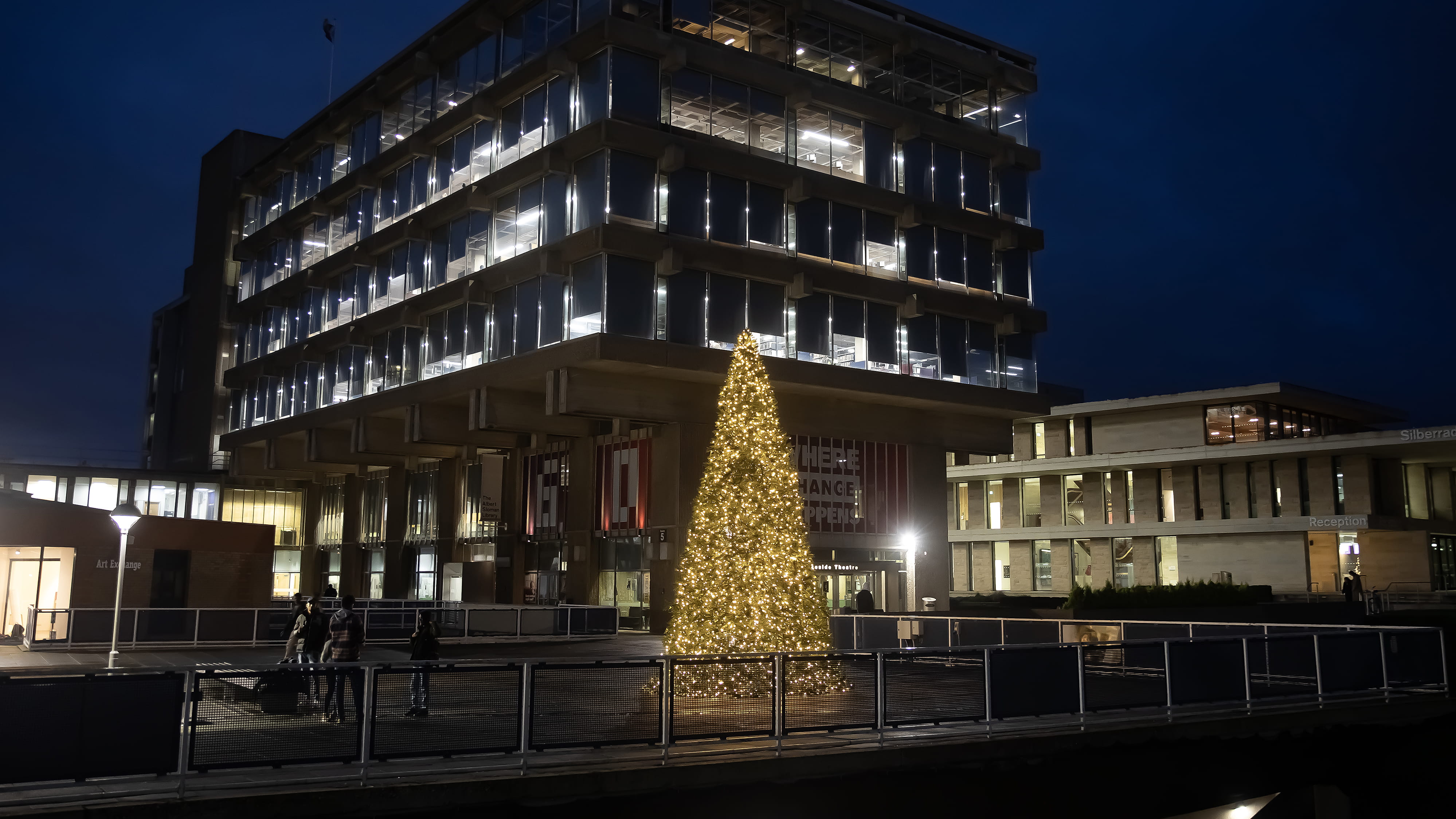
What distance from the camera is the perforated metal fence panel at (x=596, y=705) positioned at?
11.6 meters

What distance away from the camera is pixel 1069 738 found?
45.9 feet

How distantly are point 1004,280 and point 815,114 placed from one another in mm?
11153

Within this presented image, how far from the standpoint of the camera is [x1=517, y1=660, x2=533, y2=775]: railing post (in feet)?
37.3

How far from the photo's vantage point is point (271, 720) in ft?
34.9

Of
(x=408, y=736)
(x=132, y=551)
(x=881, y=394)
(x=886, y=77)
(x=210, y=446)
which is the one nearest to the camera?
(x=408, y=736)

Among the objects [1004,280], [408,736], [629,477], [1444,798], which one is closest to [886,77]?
[1004,280]

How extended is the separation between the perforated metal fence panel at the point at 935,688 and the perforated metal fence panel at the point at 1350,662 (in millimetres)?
6140

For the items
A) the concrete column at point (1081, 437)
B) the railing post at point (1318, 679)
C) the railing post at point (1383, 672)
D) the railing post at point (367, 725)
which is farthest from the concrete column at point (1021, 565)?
the railing post at point (367, 725)

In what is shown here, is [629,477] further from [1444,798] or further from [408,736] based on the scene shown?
[408,736]

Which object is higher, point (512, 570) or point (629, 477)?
point (629, 477)

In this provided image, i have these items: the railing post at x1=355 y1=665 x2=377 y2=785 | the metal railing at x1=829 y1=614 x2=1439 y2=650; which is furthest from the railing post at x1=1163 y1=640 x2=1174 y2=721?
the railing post at x1=355 y1=665 x2=377 y2=785

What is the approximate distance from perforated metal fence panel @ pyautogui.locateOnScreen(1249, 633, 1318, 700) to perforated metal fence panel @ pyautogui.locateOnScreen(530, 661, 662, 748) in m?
8.87

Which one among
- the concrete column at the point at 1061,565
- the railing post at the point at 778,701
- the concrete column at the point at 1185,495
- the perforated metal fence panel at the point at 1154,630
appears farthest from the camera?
the concrete column at the point at 1061,565

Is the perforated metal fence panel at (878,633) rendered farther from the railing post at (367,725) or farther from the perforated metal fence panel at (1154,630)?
the railing post at (367,725)
